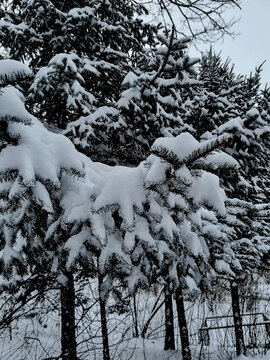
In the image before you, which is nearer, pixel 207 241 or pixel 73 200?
pixel 73 200

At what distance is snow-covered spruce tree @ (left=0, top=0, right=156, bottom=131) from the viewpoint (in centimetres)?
496

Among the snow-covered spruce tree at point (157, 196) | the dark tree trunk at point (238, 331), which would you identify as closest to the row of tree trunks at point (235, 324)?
the dark tree trunk at point (238, 331)

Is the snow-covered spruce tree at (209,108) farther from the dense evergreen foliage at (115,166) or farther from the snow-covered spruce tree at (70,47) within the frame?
the snow-covered spruce tree at (70,47)

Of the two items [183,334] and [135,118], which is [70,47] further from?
[183,334]

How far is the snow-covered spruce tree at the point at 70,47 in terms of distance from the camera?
4961 mm

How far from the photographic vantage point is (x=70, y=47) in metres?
5.88

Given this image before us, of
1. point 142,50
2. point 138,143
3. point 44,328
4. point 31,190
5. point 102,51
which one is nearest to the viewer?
point 31,190

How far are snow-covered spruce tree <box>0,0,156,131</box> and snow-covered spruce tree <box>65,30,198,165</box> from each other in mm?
468

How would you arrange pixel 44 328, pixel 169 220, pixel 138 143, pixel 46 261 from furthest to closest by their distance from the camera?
pixel 44 328, pixel 138 143, pixel 46 261, pixel 169 220

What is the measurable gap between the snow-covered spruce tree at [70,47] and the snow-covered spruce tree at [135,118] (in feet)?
1.54

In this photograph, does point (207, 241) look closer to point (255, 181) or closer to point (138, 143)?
point (138, 143)

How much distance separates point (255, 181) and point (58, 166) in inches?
319

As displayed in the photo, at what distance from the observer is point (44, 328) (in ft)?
31.3

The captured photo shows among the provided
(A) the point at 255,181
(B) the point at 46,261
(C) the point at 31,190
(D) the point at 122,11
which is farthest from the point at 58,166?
(A) the point at 255,181
